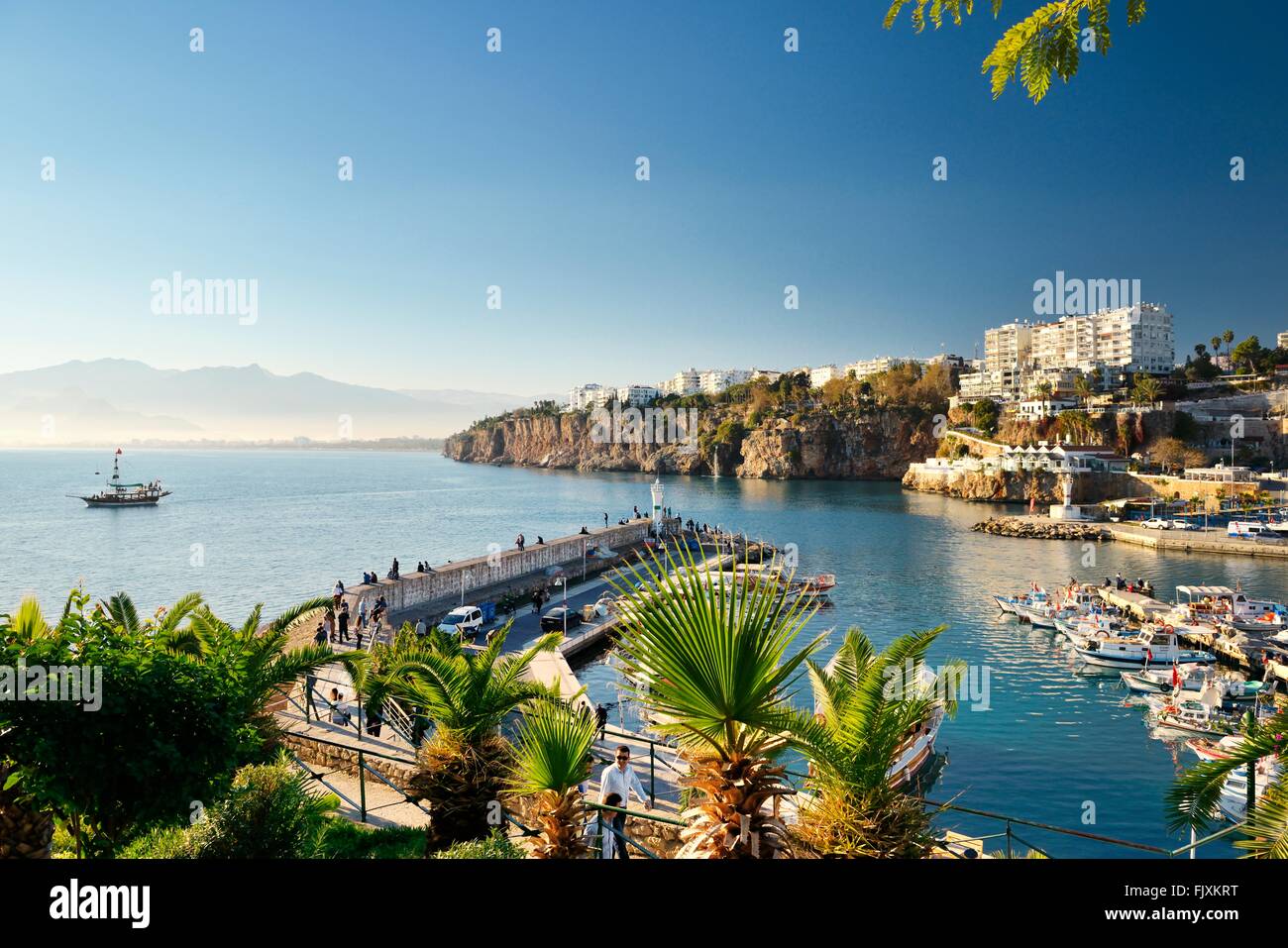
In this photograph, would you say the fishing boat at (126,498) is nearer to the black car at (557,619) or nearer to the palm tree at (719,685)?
→ the black car at (557,619)

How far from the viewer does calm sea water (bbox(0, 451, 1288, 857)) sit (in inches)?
696

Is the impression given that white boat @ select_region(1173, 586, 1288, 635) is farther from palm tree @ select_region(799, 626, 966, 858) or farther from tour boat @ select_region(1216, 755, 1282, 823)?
palm tree @ select_region(799, 626, 966, 858)

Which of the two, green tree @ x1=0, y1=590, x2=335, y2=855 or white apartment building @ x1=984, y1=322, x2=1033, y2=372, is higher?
white apartment building @ x1=984, y1=322, x2=1033, y2=372

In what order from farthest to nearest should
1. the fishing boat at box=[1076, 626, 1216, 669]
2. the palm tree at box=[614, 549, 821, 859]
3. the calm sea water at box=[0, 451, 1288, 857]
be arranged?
the fishing boat at box=[1076, 626, 1216, 669], the calm sea water at box=[0, 451, 1288, 857], the palm tree at box=[614, 549, 821, 859]

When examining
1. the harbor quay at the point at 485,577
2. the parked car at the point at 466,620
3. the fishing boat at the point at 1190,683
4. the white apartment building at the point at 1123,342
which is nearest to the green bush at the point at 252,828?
the harbor quay at the point at 485,577

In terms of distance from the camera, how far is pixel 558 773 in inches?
179

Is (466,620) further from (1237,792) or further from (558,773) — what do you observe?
(558,773)

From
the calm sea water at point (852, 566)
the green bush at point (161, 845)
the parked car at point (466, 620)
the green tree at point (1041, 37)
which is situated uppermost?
the green tree at point (1041, 37)

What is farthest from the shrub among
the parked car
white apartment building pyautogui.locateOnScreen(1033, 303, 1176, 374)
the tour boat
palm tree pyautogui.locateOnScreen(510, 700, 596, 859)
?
white apartment building pyautogui.locateOnScreen(1033, 303, 1176, 374)

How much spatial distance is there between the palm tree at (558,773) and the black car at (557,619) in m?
20.8

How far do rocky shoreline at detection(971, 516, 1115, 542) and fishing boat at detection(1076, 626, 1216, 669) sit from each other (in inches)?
1403

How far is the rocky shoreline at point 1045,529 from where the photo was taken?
59.6 meters

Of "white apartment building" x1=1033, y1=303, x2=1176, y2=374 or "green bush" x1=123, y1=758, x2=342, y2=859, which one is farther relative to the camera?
"white apartment building" x1=1033, y1=303, x2=1176, y2=374

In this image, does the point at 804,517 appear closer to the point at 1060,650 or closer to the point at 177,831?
the point at 1060,650
